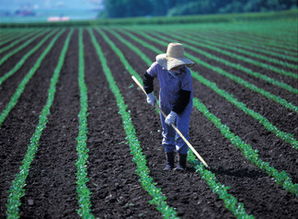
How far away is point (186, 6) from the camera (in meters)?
87.0

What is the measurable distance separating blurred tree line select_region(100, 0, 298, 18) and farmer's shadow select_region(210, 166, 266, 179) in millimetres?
73542

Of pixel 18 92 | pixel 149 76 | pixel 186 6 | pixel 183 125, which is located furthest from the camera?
pixel 186 6

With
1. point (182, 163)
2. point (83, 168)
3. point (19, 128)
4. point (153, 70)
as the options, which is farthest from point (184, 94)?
point (19, 128)

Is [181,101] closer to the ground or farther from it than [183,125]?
farther from it

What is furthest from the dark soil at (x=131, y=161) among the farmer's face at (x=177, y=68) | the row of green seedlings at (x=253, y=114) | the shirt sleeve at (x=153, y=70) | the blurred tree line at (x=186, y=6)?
the blurred tree line at (x=186, y=6)

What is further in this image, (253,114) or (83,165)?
(253,114)

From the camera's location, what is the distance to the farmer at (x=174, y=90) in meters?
4.77

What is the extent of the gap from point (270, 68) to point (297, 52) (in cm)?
452

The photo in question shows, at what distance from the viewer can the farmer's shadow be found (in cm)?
509

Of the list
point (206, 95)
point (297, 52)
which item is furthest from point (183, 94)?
Result: point (297, 52)

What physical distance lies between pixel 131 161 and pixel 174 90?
5.31 ft

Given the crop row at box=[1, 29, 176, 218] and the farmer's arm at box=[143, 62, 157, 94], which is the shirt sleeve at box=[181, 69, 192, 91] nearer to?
the farmer's arm at box=[143, 62, 157, 94]

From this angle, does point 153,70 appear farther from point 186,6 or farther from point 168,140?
point 186,6

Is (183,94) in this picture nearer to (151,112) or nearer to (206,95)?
(151,112)
